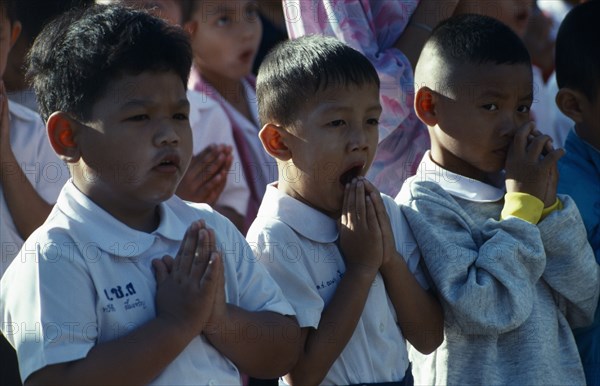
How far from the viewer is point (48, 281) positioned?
7.75ft

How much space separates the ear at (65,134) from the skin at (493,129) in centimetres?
120

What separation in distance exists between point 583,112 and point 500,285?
35.4 inches

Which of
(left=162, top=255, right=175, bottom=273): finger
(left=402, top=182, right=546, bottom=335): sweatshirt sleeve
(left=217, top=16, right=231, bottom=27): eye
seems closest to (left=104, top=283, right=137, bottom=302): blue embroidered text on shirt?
(left=162, top=255, right=175, bottom=273): finger

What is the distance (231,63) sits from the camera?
4199 mm

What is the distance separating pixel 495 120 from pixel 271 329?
1.05 m

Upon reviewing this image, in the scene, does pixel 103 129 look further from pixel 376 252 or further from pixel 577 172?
pixel 577 172

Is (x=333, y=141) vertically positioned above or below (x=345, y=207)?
above

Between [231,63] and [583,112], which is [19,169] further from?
[583,112]

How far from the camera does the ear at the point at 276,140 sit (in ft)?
9.80

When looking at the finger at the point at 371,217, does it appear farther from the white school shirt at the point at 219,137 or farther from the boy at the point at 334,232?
the white school shirt at the point at 219,137

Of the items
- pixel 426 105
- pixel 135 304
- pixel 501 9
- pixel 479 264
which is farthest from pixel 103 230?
pixel 501 9

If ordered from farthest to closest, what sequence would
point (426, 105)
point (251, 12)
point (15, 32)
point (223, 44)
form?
point (251, 12), point (223, 44), point (15, 32), point (426, 105)

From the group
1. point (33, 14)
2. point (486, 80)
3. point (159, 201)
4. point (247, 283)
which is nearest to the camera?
point (159, 201)

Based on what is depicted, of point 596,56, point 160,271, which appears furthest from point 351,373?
point 596,56
